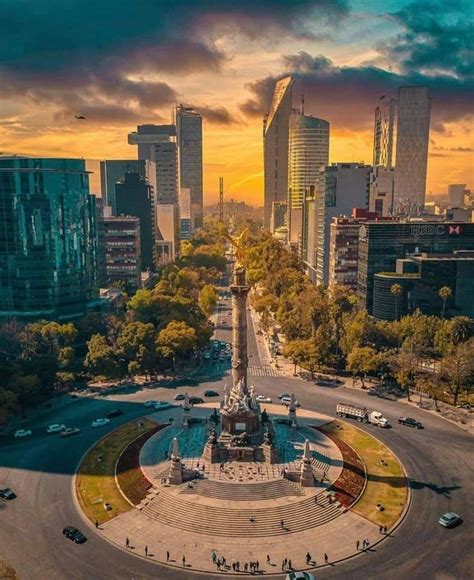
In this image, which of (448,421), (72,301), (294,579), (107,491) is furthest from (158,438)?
(72,301)

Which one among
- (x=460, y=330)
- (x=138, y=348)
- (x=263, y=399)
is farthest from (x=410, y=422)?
(x=138, y=348)

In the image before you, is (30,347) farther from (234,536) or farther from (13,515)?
(234,536)

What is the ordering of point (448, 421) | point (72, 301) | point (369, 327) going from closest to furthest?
1. point (448, 421)
2. point (369, 327)
3. point (72, 301)

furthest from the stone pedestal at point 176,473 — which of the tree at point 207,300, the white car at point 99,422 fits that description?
the tree at point 207,300

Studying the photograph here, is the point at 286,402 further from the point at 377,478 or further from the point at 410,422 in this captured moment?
the point at 377,478

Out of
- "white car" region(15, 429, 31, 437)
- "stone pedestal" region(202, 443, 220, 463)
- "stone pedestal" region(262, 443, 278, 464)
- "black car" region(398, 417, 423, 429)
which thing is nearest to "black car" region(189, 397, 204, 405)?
"stone pedestal" region(202, 443, 220, 463)
